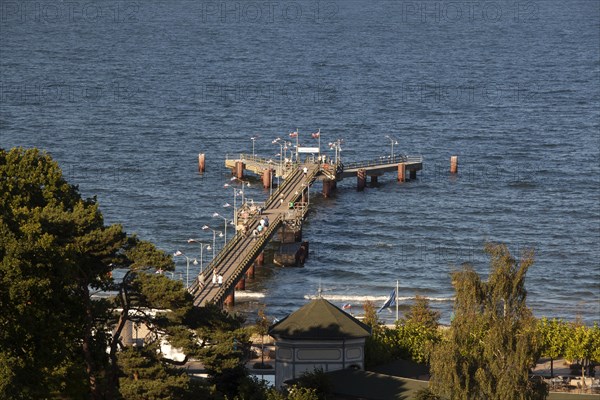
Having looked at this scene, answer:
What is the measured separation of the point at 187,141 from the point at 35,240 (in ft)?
381

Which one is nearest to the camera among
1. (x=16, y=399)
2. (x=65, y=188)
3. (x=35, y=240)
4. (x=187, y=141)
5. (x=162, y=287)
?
(x=16, y=399)

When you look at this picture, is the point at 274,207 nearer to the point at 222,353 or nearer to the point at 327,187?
the point at 327,187

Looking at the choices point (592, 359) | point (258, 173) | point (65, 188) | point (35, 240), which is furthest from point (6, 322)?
point (258, 173)

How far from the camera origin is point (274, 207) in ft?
412

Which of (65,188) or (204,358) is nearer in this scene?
(204,358)

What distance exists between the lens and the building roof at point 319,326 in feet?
249

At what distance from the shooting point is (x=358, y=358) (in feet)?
250

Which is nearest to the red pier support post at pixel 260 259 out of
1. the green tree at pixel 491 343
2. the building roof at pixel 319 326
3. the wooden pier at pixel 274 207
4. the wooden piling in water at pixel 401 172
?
the wooden pier at pixel 274 207

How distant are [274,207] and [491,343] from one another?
64.8 metres

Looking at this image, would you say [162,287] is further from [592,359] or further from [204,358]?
[592,359]

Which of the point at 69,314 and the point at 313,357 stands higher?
the point at 69,314

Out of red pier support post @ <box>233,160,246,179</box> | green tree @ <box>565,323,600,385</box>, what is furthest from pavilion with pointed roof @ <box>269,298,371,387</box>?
red pier support post @ <box>233,160,246,179</box>

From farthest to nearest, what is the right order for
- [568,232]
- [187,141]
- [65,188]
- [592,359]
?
1. [187,141]
2. [568,232]
3. [592,359]
4. [65,188]

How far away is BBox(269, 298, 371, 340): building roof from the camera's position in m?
75.8
